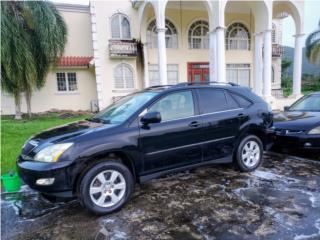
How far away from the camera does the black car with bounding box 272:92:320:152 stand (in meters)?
5.40

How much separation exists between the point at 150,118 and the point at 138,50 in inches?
501

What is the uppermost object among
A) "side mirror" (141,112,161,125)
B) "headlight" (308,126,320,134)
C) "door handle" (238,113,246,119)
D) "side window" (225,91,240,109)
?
"side window" (225,91,240,109)

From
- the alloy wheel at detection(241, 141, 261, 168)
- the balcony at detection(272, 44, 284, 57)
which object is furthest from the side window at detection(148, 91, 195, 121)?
the balcony at detection(272, 44, 284, 57)

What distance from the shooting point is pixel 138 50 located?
1545 cm

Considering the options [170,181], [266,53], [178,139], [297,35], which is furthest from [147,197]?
[297,35]

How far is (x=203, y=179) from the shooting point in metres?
4.59

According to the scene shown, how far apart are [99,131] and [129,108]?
0.76 m

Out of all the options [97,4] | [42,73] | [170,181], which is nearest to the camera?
[170,181]

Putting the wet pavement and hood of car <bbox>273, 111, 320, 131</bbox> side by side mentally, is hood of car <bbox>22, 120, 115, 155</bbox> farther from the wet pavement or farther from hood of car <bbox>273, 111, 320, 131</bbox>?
hood of car <bbox>273, 111, 320, 131</bbox>

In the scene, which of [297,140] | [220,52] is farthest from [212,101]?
[220,52]

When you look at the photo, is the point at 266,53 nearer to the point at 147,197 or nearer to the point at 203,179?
the point at 203,179

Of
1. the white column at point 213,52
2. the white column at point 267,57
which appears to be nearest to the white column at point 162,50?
the white column at point 213,52

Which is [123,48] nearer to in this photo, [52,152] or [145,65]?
[145,65]

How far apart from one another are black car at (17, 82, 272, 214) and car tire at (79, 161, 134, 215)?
0.04 feet
